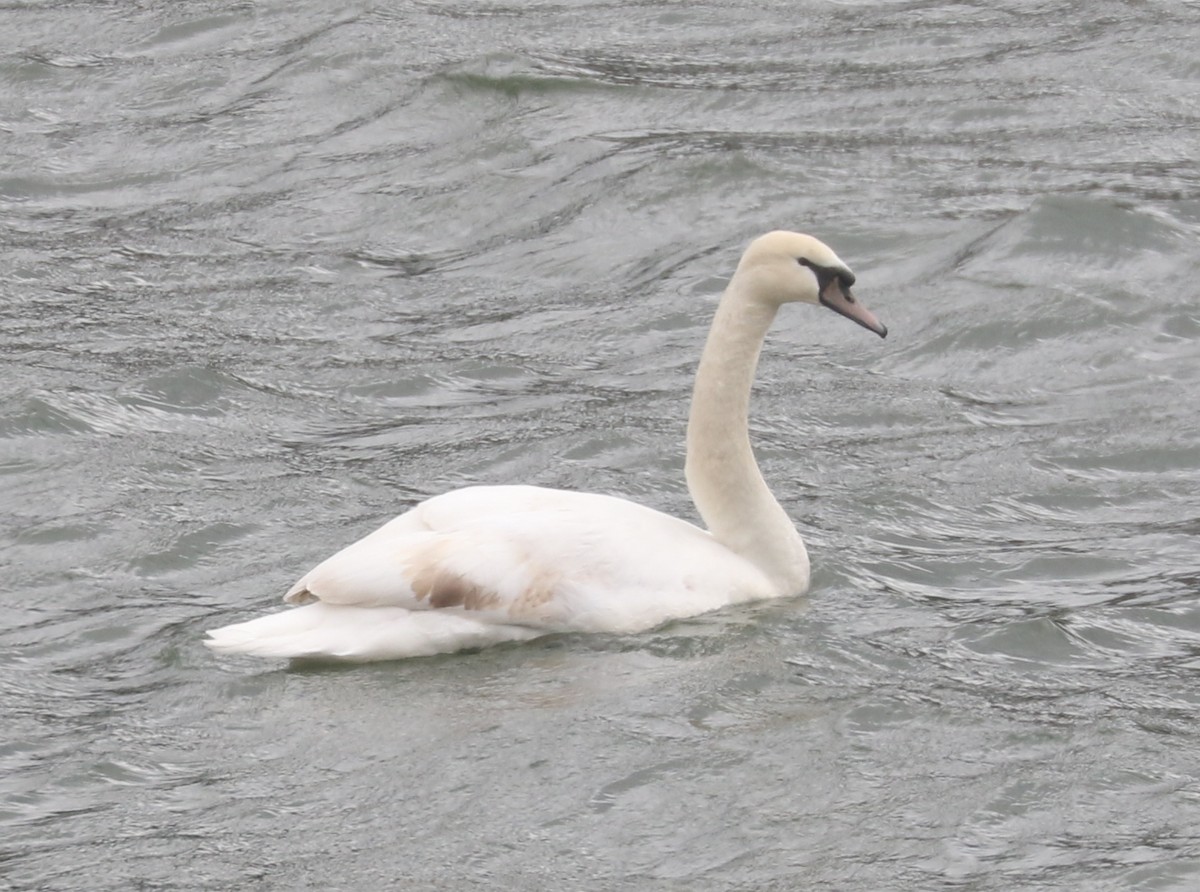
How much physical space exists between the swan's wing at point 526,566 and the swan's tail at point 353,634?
40 millimetres

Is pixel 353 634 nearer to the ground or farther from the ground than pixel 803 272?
nearer to the ground

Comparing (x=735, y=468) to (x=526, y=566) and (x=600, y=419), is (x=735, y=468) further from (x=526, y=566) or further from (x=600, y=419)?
(x=600, y=419)

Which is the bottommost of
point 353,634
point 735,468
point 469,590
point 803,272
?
point 353,634

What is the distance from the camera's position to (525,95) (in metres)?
15.9

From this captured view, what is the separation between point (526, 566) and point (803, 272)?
56.2 inches

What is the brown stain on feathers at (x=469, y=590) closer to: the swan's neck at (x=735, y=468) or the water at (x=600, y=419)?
the water at (x=600, y=419)

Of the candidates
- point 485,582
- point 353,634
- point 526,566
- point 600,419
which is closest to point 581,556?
point 526,566

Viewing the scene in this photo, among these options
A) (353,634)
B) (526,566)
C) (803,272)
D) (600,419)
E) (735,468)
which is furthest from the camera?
(600,419)

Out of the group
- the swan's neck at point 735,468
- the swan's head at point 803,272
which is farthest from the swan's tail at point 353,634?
the swan's head at point 803,272

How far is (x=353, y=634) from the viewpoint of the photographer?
27.6ft

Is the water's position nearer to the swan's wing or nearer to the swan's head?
the swan's wing

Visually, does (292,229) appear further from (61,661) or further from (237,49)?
(61,661)

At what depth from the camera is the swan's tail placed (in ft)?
27.4

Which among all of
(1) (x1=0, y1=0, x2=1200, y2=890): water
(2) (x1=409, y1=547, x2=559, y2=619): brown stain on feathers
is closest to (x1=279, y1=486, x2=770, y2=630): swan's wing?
(2) (x1=409, y1=547, x2=559, y2=619): brown stain on feathers
